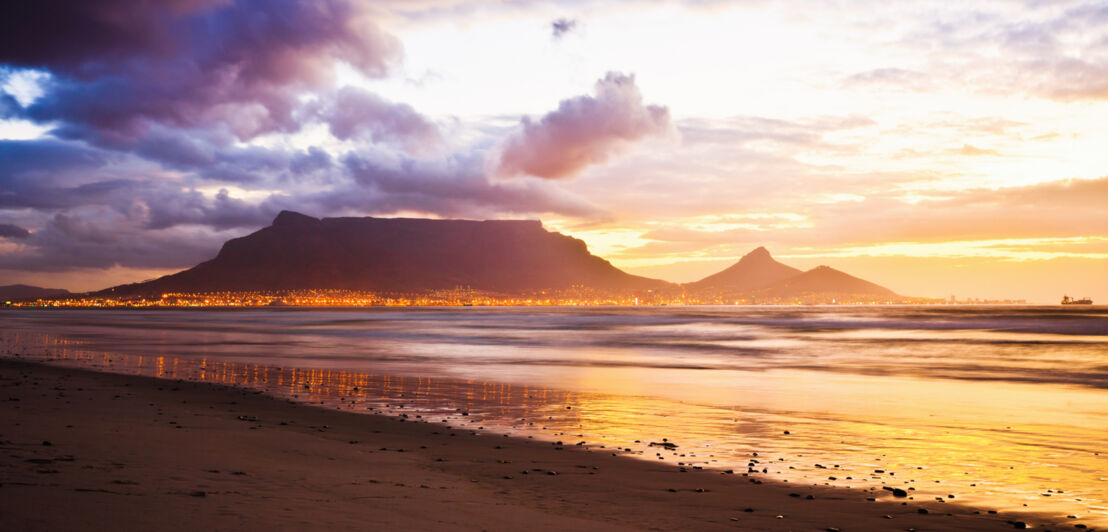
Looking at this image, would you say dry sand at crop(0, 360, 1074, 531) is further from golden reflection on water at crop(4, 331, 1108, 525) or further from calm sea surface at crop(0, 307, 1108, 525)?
calm sea surface at crop(0, 307, 1108, 525)

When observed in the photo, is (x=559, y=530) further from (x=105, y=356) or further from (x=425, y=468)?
(x=105, y=356)

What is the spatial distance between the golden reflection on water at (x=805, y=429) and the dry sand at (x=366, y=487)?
101 cm

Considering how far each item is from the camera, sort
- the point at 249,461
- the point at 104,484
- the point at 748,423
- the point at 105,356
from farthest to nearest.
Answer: the point at 105,356 → the point at 748,423 → the point at 249,461 → the point at 104,484

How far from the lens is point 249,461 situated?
32.8ft

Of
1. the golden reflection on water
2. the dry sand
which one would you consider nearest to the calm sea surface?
the golden reflection on water

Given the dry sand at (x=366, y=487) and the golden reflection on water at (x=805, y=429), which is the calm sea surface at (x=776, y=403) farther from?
the dry sand at (x=366, y=487)

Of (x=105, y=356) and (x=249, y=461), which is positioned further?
(x=105, y=356)

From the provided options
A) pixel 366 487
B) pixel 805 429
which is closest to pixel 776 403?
pixel 805 429

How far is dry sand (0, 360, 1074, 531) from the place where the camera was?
7082mm

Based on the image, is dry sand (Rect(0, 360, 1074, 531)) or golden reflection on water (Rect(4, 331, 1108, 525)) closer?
dry sand (Rect(0, 360, 1074, 531))

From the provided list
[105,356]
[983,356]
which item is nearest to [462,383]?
[105,356]

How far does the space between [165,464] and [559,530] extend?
5.39m

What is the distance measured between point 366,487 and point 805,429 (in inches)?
387

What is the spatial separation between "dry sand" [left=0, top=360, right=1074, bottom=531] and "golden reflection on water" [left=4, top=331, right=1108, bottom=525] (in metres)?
1.01
